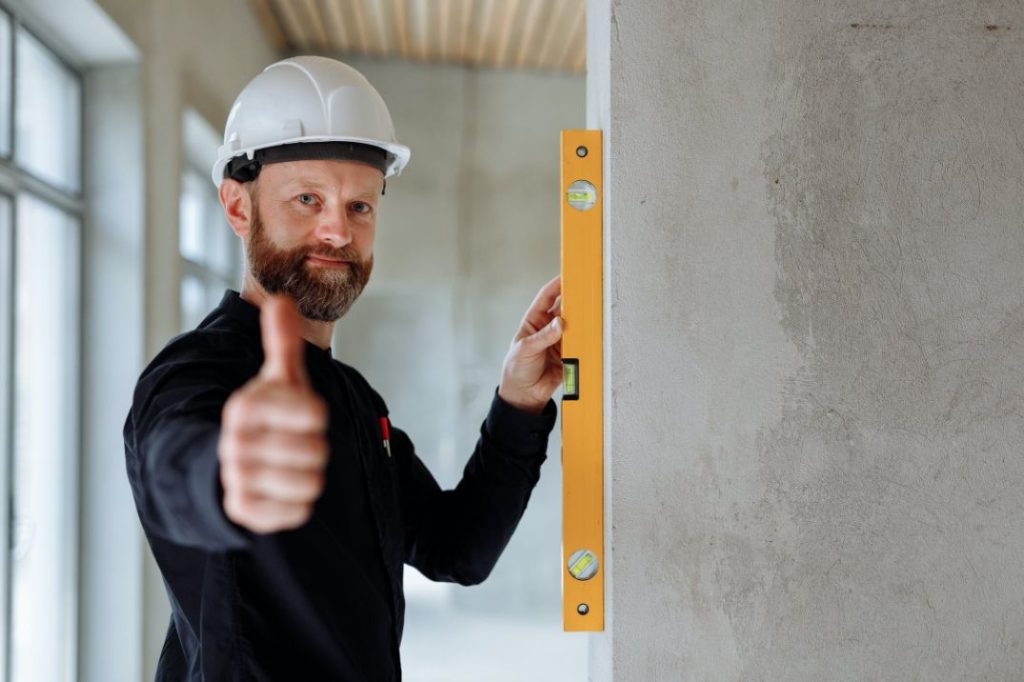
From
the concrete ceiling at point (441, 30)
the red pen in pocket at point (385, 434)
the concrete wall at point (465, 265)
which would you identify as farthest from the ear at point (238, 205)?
the concrete wall at point (465, 265)

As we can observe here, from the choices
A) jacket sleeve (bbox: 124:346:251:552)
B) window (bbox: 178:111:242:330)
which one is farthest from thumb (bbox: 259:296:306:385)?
window (bbox: 178:111:242:330)

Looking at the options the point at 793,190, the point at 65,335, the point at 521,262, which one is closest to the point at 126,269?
the point at 65,335

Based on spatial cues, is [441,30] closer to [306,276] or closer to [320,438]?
[306,276]

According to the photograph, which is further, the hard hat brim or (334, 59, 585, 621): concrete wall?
(334, 59, 585, 621): concrete wall

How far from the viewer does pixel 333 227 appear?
154 centimetres

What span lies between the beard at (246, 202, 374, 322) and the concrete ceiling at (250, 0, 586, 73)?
212 inches

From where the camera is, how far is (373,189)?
1641 millimetres

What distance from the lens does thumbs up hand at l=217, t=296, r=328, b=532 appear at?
2.33ft

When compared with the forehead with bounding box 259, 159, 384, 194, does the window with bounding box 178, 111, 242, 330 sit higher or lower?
higher

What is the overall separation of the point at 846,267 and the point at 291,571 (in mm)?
887

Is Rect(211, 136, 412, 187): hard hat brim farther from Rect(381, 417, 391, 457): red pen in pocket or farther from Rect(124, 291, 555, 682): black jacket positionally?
Rect(381, 417, 391, 457): red pen in pocket

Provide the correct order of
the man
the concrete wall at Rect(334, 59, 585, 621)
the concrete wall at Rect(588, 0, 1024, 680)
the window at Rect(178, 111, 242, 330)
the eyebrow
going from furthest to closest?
the concrete wall at Rect(334, 59, 585, 621) < the window at Rect(178, 111, 242, 330) < the eyebrow < the concrete wall at Rect(588, 0, 1024, 680) < the man

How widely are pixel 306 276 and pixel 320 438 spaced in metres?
0.85

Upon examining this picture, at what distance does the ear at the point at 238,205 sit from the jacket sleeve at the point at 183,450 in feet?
1.54
